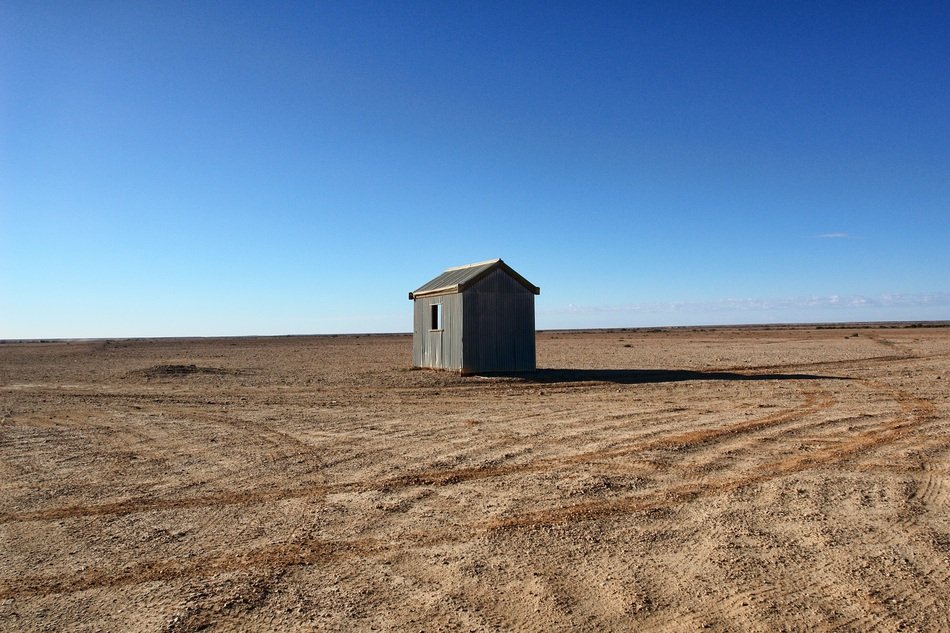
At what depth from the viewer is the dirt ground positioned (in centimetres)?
414

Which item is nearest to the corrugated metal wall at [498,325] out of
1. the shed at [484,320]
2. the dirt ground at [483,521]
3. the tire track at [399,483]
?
the shed at [484,320]

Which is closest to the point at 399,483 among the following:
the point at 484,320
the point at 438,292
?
the point at 484,320

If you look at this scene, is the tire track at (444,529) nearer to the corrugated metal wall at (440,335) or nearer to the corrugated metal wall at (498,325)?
the corrugated metal wall at (498,325)

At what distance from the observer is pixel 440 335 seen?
22.8 metres

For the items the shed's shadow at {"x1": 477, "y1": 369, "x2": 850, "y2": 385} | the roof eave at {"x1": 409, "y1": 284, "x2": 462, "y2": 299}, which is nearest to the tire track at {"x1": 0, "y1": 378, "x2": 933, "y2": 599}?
the shed's shadow at {"x1": 477, "y1": 369, "x2": 850, "y2": 385}

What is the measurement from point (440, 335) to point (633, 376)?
6615 mm

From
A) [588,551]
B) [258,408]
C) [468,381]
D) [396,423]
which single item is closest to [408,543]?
[588,551]

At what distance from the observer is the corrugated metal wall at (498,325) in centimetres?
2131

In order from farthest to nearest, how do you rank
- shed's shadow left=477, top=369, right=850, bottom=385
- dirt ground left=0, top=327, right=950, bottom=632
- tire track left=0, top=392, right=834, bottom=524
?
shed's shadow left=477, top=369, right=850, bottom=385 → tire track left=0, top=392, right=834, bottom=524 → dirt ground left=0, top=327, right=950, bottom=632

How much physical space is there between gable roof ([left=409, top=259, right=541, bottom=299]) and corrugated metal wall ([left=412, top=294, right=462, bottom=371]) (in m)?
0.25

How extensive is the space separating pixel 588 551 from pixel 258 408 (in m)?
10.6

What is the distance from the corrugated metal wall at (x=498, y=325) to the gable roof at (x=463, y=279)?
189 mm

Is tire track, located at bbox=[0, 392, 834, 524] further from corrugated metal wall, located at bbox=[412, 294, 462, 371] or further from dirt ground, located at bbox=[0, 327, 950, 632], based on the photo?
corrugated metal wall, located at bbox=[412, 294, 462, 371]

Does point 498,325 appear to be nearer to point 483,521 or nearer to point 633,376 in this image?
point 633,376
